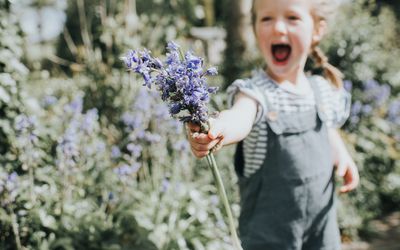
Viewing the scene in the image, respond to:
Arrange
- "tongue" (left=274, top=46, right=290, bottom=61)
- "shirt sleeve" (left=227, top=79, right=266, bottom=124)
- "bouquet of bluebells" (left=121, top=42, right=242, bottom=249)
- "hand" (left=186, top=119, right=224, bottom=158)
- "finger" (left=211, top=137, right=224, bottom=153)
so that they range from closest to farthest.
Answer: "bouquet of bluebells" (left=121, top=42, right=242, bottom=249), "hand" (left=186, top=119, right=224, bottom=158), "finger" (left=211, top=137, right=224, bottom=153), "shirt sleeve" (left=227, top=79, right=266, bottom=124), "tongue" (left=274, top=46, right=290, bottom=61)

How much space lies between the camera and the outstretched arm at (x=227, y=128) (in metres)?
1.41

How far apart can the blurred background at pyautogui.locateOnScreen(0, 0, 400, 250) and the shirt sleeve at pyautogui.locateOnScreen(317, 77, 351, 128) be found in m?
1.10

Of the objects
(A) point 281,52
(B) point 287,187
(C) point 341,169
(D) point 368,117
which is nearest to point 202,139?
(B) point 287,187

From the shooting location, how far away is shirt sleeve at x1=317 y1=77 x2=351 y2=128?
232cm

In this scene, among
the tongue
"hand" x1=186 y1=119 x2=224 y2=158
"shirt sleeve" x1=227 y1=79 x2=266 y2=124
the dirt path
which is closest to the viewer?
"hand" x1=186 y1=119 x2=224 y2=158

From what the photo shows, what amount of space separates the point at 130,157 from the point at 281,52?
199 cm

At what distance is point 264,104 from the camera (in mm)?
2055

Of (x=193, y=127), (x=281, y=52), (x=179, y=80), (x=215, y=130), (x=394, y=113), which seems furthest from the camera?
(x=394, y=113)

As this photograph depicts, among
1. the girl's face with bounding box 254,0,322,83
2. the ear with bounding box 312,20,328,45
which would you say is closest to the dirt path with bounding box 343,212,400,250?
the ear with bounding box 312,20,328,45

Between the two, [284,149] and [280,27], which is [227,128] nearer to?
[284,149]

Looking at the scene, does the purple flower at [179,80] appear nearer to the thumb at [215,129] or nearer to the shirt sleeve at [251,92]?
the thumb at [215,129]

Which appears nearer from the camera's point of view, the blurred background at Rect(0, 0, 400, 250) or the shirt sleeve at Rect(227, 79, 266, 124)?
the shirt sleeve at Rect(227, 79, 266, 124)

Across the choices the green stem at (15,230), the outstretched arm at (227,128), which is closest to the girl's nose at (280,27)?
the outstretched arm at (227,128)

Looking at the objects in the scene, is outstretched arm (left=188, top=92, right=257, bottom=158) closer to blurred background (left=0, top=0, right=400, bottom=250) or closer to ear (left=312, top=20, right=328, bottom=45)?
ear (left=312, top=20, right=328, bottom=45)
